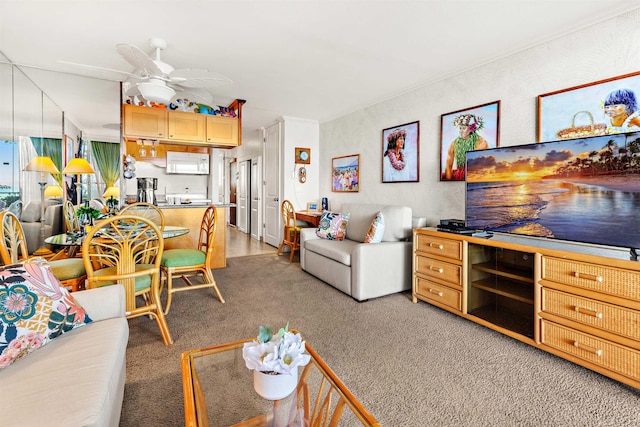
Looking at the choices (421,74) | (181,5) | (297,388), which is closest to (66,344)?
(297,388)

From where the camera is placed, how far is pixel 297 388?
1166 millimetres

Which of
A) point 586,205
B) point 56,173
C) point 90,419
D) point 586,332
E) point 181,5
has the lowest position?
point 586,332

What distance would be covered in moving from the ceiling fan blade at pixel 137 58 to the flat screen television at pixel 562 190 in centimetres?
287

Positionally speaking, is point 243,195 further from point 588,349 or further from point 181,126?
point 588,349

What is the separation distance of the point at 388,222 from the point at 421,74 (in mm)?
1753

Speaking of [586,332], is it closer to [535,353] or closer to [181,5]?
[535,353]

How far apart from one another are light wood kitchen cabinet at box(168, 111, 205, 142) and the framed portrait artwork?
408 cm

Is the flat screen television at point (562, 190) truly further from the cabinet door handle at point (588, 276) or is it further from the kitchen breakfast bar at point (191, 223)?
the kitchen breakfast bar at point (191, 223)

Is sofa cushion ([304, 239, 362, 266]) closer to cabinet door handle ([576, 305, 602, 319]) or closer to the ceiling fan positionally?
cabinet door handle ([576, 305, 602, 319])

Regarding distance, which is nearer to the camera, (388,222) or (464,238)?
(464,238)

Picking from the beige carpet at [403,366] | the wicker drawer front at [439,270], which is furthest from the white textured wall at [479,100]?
the beige carpet at [403,366]

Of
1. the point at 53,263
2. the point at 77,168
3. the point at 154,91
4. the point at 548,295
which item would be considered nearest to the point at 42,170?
the point at 77,168

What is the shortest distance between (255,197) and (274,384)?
237 inches

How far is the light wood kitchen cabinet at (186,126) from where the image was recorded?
4187 millimetres
